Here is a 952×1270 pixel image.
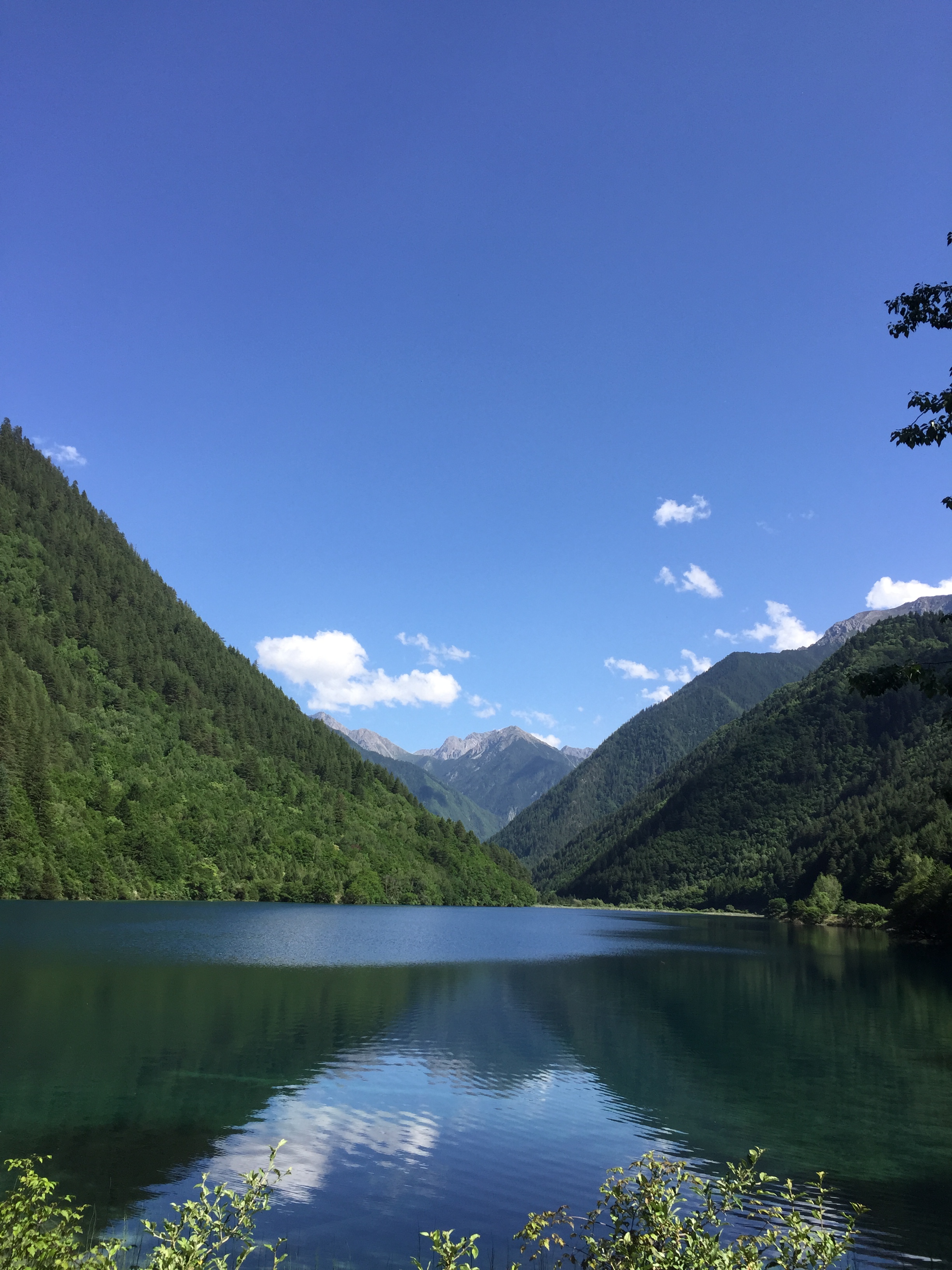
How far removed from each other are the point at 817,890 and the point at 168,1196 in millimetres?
192430

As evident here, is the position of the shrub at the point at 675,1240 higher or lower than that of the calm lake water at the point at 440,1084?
higher

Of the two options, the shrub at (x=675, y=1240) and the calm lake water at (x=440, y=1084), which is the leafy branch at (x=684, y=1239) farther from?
the calm lake water at (x=440, y=1084)

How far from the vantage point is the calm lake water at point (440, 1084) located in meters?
21.6

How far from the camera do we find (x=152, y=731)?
195 meters

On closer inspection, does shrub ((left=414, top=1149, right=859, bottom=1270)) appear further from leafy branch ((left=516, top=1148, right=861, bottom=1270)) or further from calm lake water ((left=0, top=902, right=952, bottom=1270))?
calm lake water ((left=0, top=902, right=952, bottom=1270))

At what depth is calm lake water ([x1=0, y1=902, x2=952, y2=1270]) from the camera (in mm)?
21609

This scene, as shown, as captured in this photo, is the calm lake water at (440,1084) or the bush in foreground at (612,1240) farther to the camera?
the calm lake water at (440,1084)

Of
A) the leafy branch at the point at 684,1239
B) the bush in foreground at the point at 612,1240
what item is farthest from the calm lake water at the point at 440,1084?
the leafy branch at the point at 684,1239

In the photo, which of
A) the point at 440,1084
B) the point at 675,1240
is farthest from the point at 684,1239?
the point at 440,1084

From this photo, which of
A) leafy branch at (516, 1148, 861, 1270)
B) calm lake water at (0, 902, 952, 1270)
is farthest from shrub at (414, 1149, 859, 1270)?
calm lake water at (0, 902, 952, 1270)

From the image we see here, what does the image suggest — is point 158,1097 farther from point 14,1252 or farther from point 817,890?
point 817,890

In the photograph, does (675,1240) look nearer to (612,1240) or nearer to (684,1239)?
(684,1239)

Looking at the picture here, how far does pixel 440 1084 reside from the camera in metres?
33.3

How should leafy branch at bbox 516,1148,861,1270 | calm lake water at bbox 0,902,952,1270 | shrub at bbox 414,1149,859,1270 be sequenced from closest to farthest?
1. shrub at bbox 414,1149,859,1270
2. leafy branch at bbox 516,1148,861,1270
3. calm lake water at bbox 0,902,952,1270
